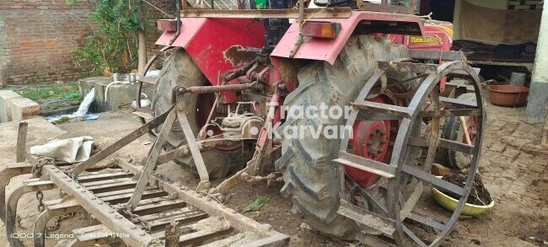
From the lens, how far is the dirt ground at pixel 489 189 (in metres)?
3.17

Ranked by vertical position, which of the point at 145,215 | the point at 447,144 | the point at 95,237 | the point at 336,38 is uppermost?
the point at 336,38

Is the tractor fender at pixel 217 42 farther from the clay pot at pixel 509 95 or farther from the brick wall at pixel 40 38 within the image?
the brick wall at pixel 40 38

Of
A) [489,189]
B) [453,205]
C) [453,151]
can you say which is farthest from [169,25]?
[489,189]

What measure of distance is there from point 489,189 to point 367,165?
2351 millimetres

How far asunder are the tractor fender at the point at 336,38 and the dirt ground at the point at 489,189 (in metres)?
1.21

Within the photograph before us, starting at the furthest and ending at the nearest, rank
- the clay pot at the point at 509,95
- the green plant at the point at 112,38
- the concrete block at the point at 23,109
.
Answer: the green plant at the point at 112,38 < the clay pot at the point at 509,95 < the concrete block at the point at 23,109

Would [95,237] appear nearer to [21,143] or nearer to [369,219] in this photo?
[369,219]

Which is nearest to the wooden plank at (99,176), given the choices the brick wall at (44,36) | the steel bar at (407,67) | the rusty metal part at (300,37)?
the rusty metal part at (300,37)

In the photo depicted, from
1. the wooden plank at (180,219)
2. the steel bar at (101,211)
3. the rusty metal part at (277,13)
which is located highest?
the rusty metal part at (277,13)

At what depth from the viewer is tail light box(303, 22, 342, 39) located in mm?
2354

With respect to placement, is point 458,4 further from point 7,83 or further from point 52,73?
point 7,83

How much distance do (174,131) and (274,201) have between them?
99 cm

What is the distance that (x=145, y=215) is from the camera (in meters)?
2.60

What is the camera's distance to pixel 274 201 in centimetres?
365
